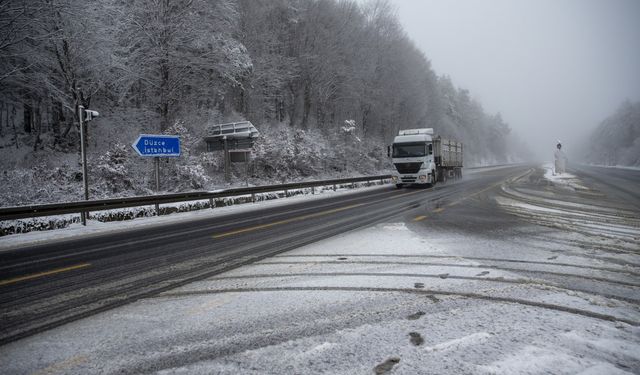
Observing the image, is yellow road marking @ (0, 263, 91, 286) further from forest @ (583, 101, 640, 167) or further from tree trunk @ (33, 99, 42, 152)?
forest @ (583, 101, 640, 167)

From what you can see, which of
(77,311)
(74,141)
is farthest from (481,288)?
(74,141)

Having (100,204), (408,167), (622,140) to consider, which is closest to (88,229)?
(100,204)

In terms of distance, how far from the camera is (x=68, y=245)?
8.28 m

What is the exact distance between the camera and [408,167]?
2212 centimetres

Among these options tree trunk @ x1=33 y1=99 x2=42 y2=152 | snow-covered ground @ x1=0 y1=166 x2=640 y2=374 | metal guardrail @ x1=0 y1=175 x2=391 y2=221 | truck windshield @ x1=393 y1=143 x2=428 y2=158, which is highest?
tree trunk @ x1=33 y1=99 x2=42 y2=152

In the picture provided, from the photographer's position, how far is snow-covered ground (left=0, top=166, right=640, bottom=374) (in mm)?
2799

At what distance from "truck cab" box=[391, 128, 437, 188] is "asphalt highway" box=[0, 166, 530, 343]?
11.7 meters

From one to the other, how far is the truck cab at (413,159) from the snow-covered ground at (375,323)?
1611 centimetres

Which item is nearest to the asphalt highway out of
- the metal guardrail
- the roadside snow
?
the roadside snow

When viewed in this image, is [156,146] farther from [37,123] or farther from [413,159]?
[37,123]

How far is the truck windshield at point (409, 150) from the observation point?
21844 millimetres

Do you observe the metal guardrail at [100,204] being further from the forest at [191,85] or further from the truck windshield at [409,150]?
the truck windshield at [409,150]

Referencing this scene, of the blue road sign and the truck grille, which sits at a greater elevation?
the blue road sign

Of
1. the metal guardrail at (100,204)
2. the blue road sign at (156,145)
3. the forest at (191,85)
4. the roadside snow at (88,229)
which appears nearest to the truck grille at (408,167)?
the forest at (191,85)
